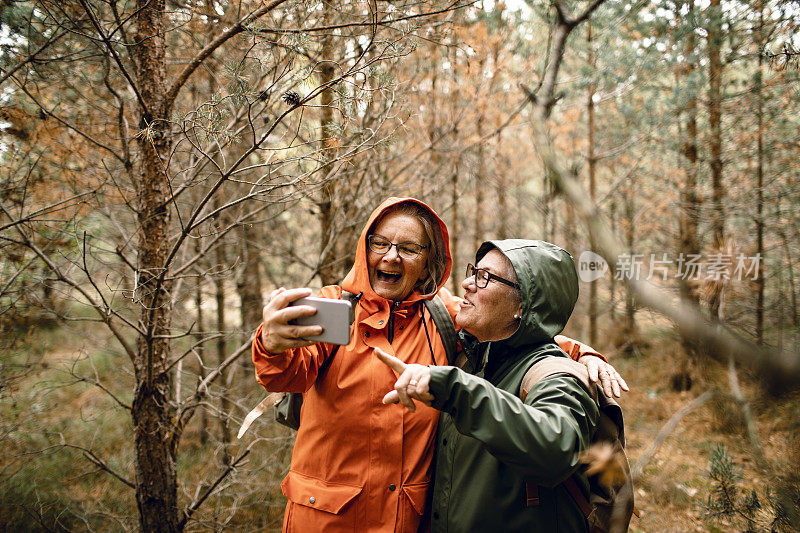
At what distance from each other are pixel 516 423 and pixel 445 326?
102 cm

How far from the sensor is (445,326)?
7.34 feet

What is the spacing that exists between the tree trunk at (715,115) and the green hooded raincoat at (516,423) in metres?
4.38

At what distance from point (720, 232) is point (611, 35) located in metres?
4.32

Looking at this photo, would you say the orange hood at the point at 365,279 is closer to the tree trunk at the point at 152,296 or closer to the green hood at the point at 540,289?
the green hood at the point at 540,289

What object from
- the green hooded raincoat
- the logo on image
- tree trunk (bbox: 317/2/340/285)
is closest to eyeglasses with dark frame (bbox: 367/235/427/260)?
the green hooded raincoat

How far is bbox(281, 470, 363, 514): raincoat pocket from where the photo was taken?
1800 mm

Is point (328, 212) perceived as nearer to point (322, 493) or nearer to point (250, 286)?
point (322, 493)

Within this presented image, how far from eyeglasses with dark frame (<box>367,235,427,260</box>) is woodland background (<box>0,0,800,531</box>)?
47 centimetres

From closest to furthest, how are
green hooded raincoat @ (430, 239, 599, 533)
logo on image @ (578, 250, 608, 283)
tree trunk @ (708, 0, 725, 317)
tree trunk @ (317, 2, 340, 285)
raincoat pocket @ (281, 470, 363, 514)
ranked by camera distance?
green hooded raincoat @ (430, 239, 599, 533), raincoat pocket @ (281, 470, 363, 514), tree trunk @ (317, 2, 340, 285), tree trunk @ (708, 0, 725, 317), logo on image @ (578, 250, 608, 283)

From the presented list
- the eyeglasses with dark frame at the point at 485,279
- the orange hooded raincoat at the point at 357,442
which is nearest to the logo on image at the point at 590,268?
the eyeglasses with dark frame at the point at 485,279

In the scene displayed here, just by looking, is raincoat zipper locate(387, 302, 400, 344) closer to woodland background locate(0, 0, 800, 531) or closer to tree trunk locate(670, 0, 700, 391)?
woodland background locate(0, 0, 800, 531)

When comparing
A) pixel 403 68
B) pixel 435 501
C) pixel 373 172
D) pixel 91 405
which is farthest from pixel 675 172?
pixel 91 405

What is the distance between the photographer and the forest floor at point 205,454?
125 cm

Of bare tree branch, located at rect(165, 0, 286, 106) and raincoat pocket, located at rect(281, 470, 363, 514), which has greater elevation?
bare tree branch, located at rect(165, 0, 286, 106)
